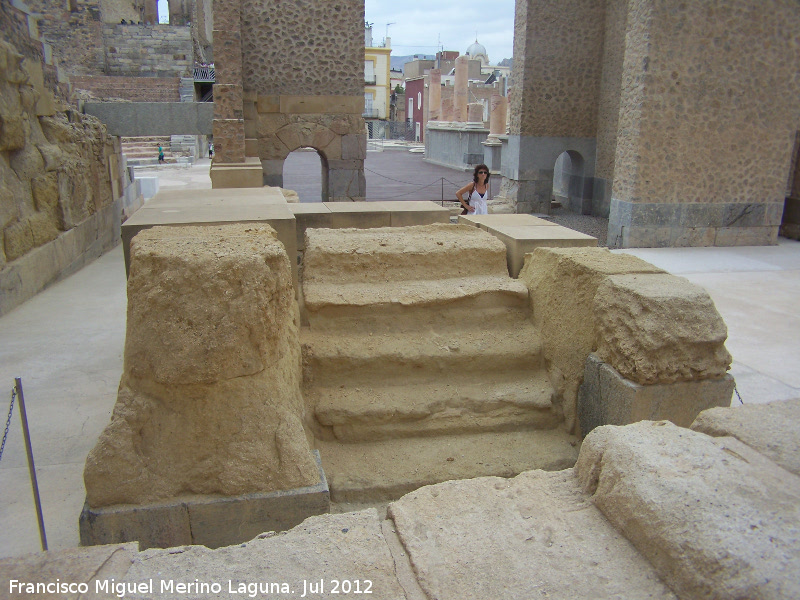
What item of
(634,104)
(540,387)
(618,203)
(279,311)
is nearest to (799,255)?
(618,203)

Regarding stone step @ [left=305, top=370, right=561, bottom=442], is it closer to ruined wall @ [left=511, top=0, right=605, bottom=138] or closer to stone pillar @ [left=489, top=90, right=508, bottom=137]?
ruined wall @ [left=511, top=0, right=605, bottom=138]

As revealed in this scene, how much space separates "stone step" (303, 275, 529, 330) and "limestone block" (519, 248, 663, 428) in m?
0.21

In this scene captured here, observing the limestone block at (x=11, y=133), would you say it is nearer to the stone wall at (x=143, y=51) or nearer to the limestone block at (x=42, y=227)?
the limestone block at (x=42, y=227)

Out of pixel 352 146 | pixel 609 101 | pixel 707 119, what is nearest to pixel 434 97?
pixel 609 101

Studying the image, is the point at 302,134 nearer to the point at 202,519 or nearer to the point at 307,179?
the point at 307,179

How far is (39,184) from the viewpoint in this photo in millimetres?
7008

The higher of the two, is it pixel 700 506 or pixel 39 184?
pixel 39 184

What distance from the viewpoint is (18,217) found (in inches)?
255

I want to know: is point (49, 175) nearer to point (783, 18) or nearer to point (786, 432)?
point (786, 432)

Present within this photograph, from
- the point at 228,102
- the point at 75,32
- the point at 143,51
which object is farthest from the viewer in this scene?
the point at 143,51

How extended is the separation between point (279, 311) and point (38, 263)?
17.4 ft

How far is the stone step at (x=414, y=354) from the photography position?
141 inches

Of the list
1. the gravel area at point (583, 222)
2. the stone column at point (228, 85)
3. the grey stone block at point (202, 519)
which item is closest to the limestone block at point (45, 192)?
the stone column at point (228, 85)

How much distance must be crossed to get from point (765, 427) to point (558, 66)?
1300cm
